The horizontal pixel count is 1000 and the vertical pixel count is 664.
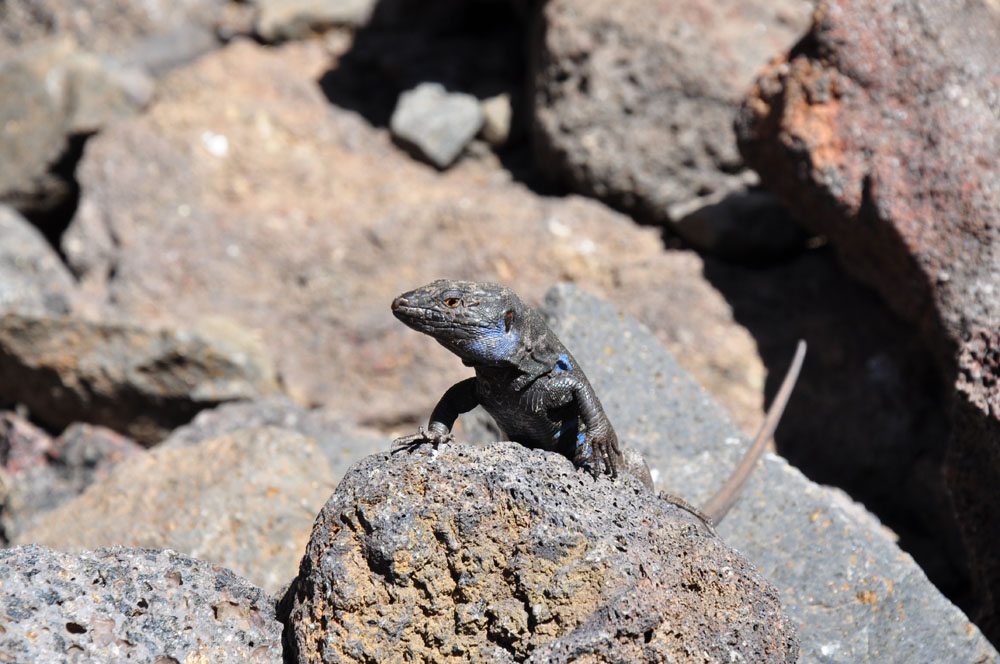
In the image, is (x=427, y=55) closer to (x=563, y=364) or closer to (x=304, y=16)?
(x=304, y=16)

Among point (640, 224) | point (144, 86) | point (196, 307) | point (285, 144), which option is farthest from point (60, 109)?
point (640, 224)

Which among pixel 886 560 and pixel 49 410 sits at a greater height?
pixel 886 560

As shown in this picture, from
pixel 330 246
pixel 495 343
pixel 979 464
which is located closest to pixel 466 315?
pixel 495 343

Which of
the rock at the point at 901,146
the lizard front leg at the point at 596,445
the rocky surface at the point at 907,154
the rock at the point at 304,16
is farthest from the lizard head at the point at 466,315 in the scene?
the rock at the point at 304,16

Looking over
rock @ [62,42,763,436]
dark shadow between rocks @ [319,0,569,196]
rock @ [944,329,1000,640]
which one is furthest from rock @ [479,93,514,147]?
rock @ [944,329,1000,640]

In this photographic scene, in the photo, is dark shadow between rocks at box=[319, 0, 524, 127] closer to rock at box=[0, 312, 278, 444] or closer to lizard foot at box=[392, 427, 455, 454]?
rock at box=[0, 312, 278, 444]

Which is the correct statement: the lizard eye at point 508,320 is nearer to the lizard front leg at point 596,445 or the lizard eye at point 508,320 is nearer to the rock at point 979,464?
the lizard front leg at point 596,445

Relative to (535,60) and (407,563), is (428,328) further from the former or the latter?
(535,60)
